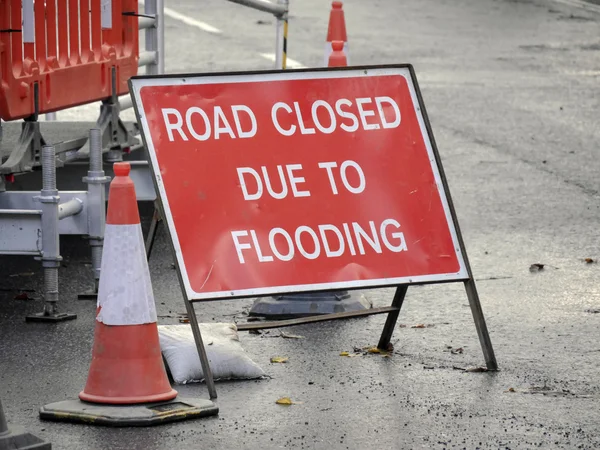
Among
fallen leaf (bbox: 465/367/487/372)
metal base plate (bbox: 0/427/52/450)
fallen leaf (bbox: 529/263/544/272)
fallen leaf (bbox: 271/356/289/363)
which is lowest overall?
fallen leaf (bbox: 529/263/544/272)

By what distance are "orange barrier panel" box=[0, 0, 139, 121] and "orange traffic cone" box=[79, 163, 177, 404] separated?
1.93 meters

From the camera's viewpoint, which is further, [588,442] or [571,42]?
[571,42]

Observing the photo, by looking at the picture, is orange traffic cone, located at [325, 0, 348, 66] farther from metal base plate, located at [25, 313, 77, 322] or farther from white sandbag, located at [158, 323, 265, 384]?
A: white sandbag, located at [158, 323, 265, 384]

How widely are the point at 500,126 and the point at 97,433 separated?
919 centimetres

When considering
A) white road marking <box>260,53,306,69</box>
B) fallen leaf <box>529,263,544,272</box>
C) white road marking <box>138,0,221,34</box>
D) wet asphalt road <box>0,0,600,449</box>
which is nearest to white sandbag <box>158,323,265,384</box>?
wet asphalt road <box>0,0,600,449</box>

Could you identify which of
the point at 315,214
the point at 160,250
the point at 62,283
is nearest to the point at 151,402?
the point at 315,214

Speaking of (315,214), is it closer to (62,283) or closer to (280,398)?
(280,398)

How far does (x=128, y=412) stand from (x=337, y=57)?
2742mm

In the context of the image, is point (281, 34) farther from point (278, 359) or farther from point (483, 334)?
point (483, 334)

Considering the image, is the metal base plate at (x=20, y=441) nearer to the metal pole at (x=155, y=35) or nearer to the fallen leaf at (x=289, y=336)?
the fallen leaf at (x=289, y=336)

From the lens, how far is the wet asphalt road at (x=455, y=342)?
5898 mm

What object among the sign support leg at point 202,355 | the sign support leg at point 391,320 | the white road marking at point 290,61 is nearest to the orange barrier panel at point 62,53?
the sign support leg at point 202,355

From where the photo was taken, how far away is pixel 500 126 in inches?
A: 571

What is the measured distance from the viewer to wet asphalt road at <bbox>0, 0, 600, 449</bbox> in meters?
5.90
